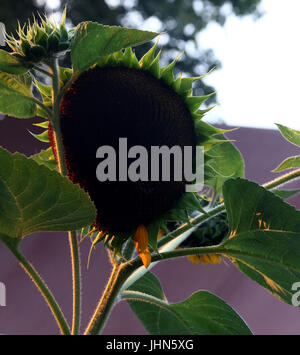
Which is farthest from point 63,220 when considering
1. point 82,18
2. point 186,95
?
point 82,18

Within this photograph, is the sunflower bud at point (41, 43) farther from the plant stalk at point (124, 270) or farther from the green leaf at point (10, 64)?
the plant stalk at point (124, 270)

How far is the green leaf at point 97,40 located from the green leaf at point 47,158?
0.11 metres

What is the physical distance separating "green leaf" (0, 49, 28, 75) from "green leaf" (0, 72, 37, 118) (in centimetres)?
4

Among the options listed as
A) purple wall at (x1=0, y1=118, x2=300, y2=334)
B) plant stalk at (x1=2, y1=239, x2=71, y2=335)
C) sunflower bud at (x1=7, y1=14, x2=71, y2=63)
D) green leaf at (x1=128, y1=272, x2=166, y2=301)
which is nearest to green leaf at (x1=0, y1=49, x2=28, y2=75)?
sunflower bud at (x1=7, y1=14, x2=71, y2=63)

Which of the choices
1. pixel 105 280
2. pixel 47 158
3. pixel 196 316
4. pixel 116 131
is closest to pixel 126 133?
pixel 116 131

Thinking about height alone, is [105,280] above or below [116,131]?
below

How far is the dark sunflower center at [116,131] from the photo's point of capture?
38 cm

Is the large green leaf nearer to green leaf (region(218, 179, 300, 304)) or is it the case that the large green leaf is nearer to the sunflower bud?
green leaf (region(218, 179, 300, 304))

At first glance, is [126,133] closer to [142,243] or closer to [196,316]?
[142,243]

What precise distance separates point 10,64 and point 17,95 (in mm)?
54

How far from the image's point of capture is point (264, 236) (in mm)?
416

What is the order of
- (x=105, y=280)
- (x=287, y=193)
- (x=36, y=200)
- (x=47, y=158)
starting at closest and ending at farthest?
(x=36, y=200)
(x=47, y=158)
(x=287, y=193)
(x=105, y=280)

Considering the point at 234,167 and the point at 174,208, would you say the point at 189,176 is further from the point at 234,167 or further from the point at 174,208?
the point at 234,167
